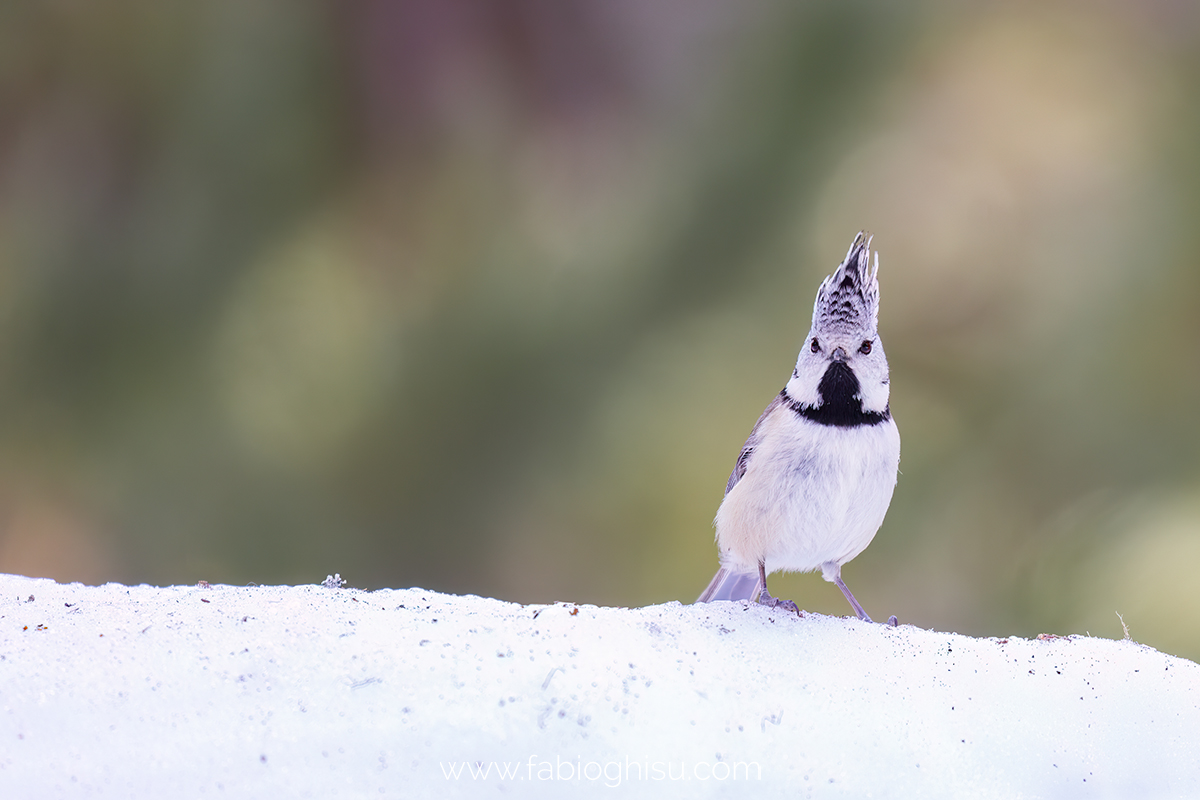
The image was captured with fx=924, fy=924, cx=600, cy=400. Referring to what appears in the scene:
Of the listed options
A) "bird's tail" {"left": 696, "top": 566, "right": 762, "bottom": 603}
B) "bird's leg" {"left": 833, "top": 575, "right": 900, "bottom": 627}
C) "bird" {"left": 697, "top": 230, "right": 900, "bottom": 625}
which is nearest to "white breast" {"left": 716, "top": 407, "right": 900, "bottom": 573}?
"bird" {"left": 697, "top": 230, "right": 900, "bottom": 625}

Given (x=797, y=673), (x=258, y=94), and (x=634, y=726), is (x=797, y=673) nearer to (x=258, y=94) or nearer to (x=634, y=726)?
(x=634, y=726)

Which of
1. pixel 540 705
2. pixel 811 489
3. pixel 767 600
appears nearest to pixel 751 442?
pixel 811 489

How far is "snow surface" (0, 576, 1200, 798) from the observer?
4.06 feet

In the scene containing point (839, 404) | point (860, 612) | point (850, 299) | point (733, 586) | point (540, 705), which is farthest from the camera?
point (733, 586)

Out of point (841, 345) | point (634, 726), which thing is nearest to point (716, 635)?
point (634, 726)

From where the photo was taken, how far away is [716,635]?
161 cm

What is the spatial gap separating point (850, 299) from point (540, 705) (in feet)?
3.09

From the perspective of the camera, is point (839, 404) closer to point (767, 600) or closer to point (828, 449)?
point (828, 449)

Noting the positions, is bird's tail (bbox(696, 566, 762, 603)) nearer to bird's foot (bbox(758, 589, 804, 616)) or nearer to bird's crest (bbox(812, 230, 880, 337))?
bird's foot (bbox(758, 589, 804, 616))

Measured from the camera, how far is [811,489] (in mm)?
1843

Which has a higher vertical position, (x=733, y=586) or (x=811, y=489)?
(x=811, y=489)

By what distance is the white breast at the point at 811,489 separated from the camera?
1.84 metres

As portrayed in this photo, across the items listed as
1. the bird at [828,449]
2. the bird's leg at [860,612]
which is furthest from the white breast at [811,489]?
the bird's leg at [860,612]

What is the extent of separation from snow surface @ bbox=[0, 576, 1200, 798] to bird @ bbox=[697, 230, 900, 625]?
0.26 m
